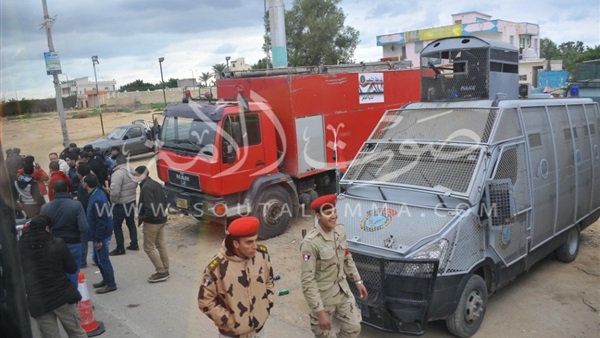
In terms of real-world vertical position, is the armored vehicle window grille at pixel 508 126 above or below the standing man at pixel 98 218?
above

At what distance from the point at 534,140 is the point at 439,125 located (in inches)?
47.4

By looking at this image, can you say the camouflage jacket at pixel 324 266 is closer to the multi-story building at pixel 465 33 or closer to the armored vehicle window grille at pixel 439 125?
the armored vehicle window grille at pixel 439 125

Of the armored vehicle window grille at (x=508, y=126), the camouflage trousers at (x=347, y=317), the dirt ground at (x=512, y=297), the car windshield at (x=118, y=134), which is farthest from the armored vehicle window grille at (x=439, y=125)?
the car windshield at (x=118, y=134)

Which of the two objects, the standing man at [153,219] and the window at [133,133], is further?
the window at [133,133]

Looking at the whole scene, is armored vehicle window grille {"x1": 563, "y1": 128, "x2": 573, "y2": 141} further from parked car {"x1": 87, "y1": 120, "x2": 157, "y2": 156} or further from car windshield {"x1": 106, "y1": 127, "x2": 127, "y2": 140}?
car windshield {"x1": 106, "y1": 127, "x2": 127, "y2": 140}

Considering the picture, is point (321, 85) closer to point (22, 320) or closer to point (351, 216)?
point (351, 216)

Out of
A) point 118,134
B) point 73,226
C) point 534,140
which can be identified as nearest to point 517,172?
point 534,140

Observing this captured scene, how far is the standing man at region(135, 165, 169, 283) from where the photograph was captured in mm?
6543

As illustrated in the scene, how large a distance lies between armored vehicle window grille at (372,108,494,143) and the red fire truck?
2.70 m

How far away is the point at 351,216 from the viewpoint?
5.36 metres

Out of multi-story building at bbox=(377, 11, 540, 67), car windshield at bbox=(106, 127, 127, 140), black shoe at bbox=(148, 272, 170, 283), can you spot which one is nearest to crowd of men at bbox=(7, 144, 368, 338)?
black shoe at bbox=(148, 272, 170, 283)

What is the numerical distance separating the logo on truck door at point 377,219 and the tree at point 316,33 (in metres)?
35.6

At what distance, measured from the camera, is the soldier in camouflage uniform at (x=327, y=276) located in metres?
3.82

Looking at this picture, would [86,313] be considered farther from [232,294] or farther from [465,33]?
[465,33]
